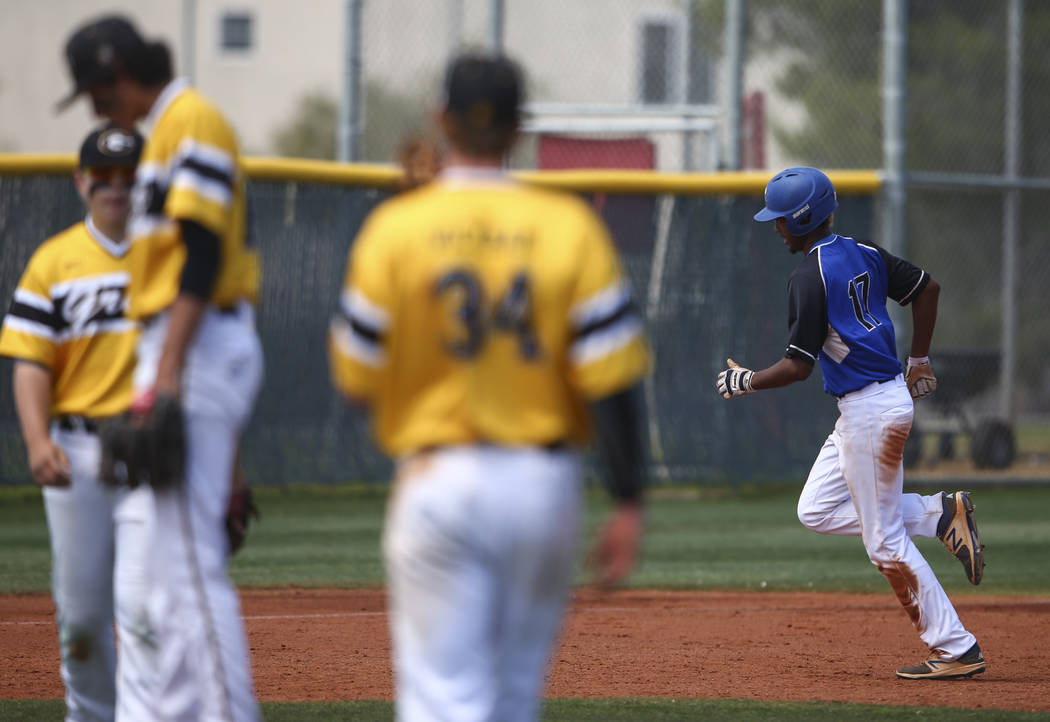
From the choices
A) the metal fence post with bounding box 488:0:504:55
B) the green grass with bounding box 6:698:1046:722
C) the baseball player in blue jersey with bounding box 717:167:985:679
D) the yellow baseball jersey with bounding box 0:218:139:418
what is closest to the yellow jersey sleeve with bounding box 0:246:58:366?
the yellow baseball jersey with bounding box 0:218:139:418

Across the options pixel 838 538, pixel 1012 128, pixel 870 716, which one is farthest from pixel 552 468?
pixel 1012 128

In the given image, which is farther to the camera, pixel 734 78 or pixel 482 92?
pixel 734 78

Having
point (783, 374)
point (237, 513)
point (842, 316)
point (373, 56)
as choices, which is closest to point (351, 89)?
point (373, 56)

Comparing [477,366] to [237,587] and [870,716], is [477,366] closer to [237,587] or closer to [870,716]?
[870,716]

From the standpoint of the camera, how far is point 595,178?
13609 millimetres

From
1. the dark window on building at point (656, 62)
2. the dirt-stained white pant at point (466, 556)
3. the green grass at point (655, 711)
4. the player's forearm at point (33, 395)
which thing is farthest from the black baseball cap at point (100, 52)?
the dark window on building at point (656, 62)

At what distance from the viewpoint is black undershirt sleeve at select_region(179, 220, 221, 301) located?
3.57 m

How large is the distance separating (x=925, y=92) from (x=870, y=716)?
1424 centimetres

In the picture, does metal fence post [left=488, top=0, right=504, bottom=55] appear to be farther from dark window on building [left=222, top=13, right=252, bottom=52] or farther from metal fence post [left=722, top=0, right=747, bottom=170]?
dark window on building [left=222, top=13, right=252, bottom=52]

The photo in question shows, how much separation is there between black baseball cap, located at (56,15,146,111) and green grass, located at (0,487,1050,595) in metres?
4.80

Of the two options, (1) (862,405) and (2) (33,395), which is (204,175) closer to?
(2) (33,395)

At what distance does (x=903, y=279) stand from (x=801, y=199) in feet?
2.15

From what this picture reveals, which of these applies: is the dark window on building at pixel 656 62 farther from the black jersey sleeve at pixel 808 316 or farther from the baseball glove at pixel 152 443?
the baseball glove at pixel 152 443

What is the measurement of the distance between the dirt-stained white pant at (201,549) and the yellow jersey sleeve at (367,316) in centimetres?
77
